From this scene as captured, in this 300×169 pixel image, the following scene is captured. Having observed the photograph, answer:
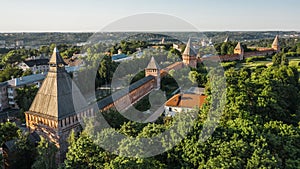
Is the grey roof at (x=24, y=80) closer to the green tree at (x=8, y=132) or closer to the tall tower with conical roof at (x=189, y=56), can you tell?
the green tree at (x=8, y=132)

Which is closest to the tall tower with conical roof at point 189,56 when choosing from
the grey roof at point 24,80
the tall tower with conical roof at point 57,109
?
the grey roof at point 24,80

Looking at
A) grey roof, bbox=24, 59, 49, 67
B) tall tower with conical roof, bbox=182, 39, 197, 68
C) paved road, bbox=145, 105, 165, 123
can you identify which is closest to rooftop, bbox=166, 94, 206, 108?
paved road, bbox=145, 105, 165, 123

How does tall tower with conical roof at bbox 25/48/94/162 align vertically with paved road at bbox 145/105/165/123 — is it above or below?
above

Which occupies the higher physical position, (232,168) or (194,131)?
(194,131)

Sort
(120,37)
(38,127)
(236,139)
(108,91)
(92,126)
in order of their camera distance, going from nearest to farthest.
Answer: (236,139) < (92,126) < (38,127) < (108,91) < (120,37)

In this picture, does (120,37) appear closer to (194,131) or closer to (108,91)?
(108,91)

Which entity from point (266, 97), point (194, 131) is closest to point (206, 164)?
point (194, 131)

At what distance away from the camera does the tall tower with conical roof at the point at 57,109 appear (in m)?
17.9

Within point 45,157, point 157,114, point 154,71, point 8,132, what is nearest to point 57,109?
point 8,132

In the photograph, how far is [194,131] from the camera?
1332 centimetres

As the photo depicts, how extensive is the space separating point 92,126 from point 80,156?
7.54 ft

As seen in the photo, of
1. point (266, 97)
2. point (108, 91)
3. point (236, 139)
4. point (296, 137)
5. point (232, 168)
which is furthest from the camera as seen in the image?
point (108, 91)

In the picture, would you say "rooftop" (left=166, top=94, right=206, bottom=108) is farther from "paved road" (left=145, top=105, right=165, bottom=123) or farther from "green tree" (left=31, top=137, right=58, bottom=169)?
"green tree" (left=31, top=137, right=58, bottom=169)

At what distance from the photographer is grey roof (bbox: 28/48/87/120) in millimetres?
18203
